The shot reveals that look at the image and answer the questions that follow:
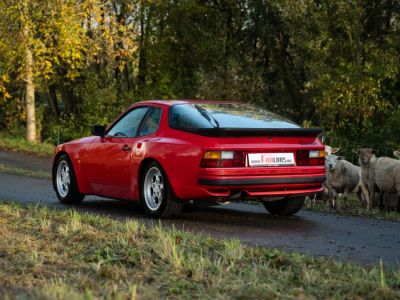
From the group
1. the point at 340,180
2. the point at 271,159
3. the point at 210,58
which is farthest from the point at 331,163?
the point at 210,58

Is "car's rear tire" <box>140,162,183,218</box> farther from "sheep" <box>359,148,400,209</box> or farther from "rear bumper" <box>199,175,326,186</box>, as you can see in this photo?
"sheep" <box>359,148,400,209</box>

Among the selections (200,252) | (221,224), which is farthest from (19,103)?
(200,252)

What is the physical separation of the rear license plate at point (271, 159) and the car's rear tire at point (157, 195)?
1.15 metres

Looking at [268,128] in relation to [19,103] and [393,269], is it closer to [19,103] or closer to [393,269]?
[393,269]

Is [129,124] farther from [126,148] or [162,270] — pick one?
[162,270]

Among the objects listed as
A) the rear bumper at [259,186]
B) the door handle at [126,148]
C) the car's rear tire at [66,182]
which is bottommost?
the car's rear tire at [66,182]

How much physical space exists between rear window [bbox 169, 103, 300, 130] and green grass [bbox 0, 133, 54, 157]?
14674 mm

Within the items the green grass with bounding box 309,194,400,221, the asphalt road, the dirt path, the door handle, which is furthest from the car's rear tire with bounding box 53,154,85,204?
the dirt path

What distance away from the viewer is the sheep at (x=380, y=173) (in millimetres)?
13000

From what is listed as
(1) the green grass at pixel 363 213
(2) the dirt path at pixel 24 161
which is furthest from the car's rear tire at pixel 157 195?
(2) the dirt path at pixel 24 161

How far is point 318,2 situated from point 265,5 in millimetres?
4580

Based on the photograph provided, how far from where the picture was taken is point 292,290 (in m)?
5.59

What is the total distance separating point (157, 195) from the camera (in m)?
10.4

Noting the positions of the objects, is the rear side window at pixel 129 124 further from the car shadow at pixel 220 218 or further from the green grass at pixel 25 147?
the green grass at pixel 25 147
